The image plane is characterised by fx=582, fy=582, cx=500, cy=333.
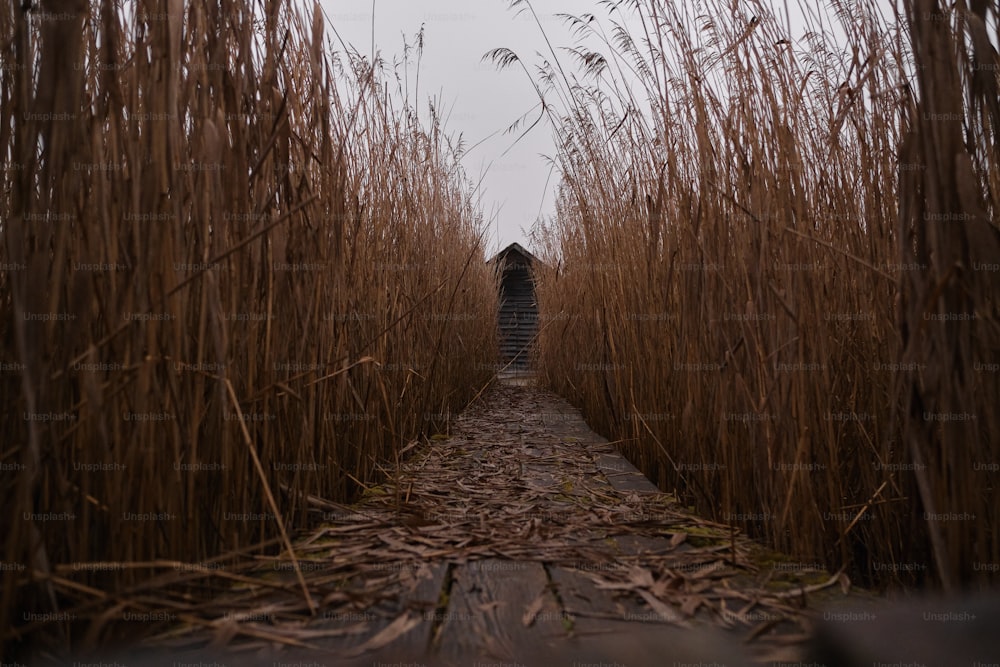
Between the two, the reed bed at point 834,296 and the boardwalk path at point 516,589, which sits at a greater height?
the reed bed at point 834,296

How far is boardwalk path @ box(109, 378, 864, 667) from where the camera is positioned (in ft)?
2.70

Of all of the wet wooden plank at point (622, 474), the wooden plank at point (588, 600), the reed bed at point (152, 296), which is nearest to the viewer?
the reed bed at point (152, 296)

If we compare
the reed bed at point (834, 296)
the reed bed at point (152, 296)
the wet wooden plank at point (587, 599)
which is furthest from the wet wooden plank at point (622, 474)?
the reed bed at point (152, 296)

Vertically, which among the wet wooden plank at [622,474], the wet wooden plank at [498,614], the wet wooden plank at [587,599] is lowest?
the wet wooden plank at [622,474]

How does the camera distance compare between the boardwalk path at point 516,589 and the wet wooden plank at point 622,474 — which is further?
the wet wooden plank at point 622,474

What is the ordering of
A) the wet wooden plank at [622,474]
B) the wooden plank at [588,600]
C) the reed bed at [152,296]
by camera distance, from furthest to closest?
the wet wooden plank at [622,474]
the wooden plank at [588,600]
the reed bed at [152,296]

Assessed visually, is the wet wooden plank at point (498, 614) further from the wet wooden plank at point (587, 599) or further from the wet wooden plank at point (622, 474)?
the wet wooden plank at point (622, 474)

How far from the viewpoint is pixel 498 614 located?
0.94m

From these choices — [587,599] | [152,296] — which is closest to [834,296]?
[587,599]

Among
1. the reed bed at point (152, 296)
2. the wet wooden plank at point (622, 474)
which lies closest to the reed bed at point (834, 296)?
the wet wooden plank at point (622, 474)

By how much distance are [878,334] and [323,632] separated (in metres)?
1.24

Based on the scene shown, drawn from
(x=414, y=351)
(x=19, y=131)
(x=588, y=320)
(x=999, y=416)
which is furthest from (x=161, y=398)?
(x=588, y=320)

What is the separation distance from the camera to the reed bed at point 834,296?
864mm

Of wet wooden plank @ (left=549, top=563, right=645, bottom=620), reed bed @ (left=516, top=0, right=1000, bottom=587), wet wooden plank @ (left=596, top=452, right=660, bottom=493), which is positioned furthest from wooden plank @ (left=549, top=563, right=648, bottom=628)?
wet wooden plank @ (left=596, top=452, right=660, bottom=493)
